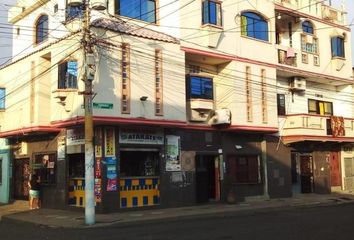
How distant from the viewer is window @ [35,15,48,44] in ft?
85.7

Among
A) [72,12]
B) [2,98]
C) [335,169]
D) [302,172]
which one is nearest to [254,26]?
[302,172]

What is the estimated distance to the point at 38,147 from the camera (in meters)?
26.5

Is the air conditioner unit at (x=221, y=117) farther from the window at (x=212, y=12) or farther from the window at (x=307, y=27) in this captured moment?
the window at (x=307, y=27)

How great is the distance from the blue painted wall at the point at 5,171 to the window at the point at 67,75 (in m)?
8.88

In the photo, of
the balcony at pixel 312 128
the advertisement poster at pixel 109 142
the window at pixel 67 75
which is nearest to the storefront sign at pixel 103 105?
the advertisement poster at pixel 109 142

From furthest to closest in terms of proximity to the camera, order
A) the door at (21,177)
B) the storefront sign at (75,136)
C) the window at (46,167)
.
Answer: the door at (21,177), the window at (46,167), the storefront sign at (75,136)

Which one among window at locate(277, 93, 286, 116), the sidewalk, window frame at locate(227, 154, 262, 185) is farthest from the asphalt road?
window at locate(277, 93, 286, 116)

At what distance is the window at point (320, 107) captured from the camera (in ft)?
108

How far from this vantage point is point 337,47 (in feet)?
111

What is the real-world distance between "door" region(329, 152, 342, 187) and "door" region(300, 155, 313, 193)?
2.15m

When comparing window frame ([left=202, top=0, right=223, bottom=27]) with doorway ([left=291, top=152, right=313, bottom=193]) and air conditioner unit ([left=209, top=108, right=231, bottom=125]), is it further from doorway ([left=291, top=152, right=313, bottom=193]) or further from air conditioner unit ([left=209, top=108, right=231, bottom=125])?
doorway ([left=291, top=152, right=313, bottom=193])

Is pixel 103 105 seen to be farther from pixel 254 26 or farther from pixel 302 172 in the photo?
pixel 302 172

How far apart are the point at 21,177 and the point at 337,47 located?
21.6 metres

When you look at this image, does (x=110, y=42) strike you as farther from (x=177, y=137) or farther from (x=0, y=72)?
(x=0, y=72)
